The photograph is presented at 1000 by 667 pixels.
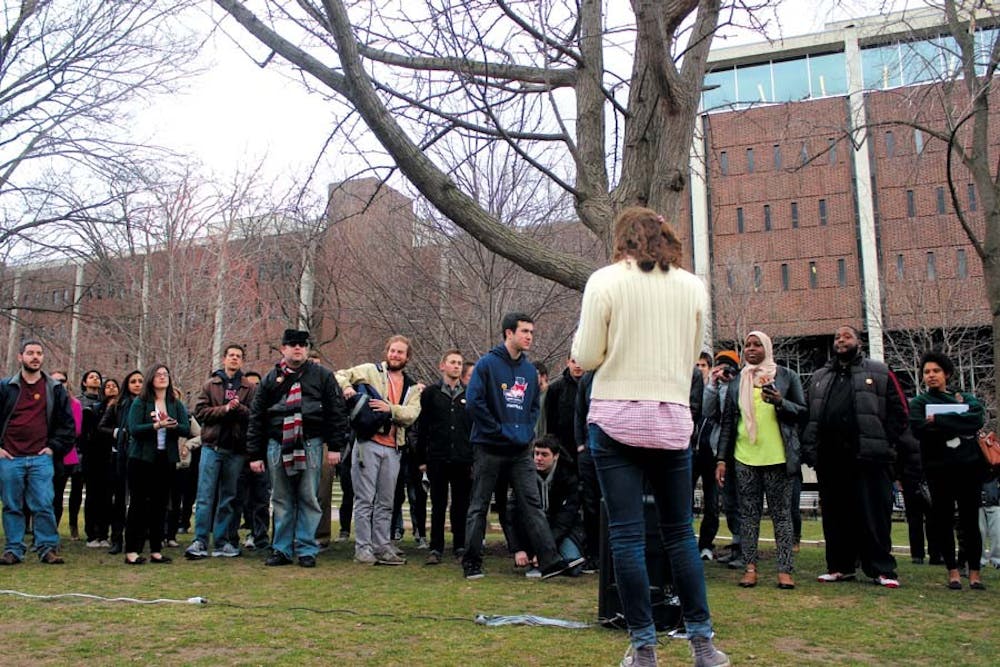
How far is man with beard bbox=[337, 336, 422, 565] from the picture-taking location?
8.34 m

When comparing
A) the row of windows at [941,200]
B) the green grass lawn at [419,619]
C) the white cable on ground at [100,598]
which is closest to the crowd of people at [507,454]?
the green grass lawn at [419,619]

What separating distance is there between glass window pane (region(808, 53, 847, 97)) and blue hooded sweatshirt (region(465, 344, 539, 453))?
38.0 m

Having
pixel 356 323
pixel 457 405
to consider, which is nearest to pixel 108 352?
pixel 356 323

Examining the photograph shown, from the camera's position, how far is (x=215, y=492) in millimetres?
9062

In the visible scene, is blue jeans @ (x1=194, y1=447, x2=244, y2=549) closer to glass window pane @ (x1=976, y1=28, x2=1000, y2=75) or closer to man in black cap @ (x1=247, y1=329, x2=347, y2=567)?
man in black cap @ (x1=247, y1=329, x2=347, y2=567)

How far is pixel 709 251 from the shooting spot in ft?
150

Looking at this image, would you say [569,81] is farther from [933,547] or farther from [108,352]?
[108,352]

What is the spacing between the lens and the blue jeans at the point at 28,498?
27.3 feet

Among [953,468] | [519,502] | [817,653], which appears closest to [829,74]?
[953,468]

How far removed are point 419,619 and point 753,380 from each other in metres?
3.59

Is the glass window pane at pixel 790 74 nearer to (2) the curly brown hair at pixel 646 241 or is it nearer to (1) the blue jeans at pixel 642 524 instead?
(2) the curly brown hair at pixel 646 241

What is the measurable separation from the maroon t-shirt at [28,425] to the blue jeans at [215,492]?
1584 millimetres

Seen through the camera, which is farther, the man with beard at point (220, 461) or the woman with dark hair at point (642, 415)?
the man with beard at point (220, 461)

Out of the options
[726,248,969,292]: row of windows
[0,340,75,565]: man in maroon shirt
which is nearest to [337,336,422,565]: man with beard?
[0,340,75,565]: man in maroon shirt
